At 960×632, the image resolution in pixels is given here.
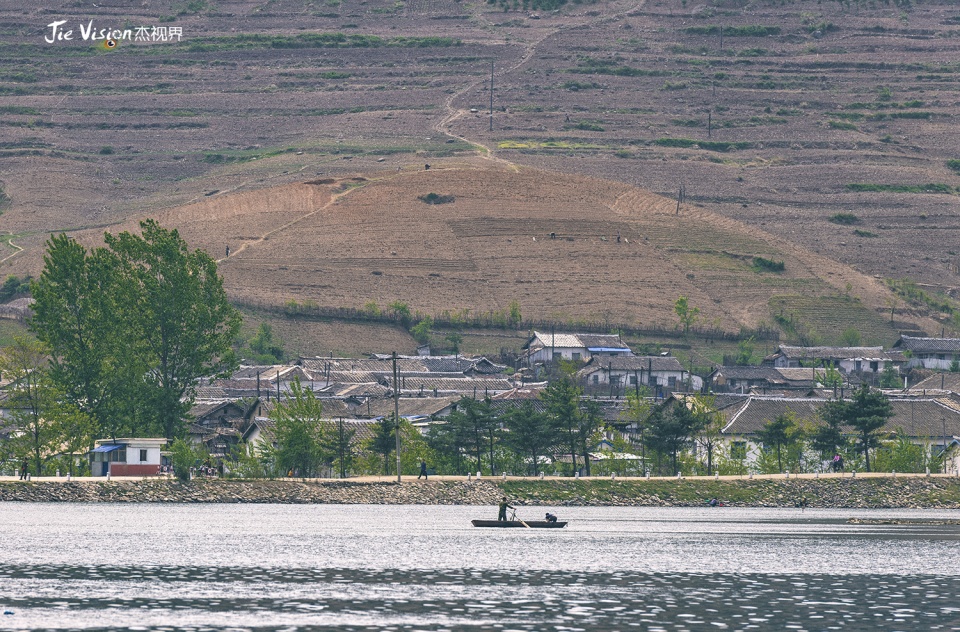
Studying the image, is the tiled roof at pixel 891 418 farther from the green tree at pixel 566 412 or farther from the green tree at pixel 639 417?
the green tree at pixel 566 412

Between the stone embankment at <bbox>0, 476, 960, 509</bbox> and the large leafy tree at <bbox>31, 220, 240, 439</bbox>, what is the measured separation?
7.10 meters

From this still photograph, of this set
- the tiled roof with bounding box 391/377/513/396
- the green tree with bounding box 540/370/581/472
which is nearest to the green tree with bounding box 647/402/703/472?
the green tree with bounding box 540/370/581/472

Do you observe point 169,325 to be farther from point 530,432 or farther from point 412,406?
point 412,406

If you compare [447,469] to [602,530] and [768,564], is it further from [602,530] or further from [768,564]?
[768,564]

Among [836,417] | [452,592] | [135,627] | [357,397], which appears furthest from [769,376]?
[135,627]

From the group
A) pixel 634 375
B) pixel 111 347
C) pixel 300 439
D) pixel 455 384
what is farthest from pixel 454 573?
pixel 634 375

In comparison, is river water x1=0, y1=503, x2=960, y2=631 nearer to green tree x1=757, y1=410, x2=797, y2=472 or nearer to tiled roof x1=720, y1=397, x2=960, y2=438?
green tree x1=757, y1=410, x2=797, y2=472

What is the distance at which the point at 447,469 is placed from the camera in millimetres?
117375

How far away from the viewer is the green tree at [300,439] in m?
114

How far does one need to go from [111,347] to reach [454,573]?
52.6 meters

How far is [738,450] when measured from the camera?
126 meters

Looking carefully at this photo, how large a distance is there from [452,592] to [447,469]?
2408 inches

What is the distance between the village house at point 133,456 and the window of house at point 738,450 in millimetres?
46624

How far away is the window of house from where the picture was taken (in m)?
125
